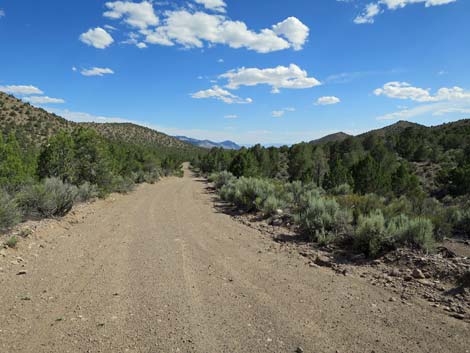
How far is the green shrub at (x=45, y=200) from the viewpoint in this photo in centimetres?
1036

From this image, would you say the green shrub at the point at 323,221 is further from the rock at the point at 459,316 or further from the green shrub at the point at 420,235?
the rock at the point at 459,316

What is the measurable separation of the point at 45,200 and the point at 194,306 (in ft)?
26.6

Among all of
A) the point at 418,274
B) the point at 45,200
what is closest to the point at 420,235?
the point at 418,274

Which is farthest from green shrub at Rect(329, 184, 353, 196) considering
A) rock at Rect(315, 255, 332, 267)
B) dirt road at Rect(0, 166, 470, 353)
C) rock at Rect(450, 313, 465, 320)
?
rock at Rect(450, 313, 465, 320)

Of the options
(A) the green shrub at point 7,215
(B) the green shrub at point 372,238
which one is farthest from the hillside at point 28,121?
(B) the green shrub at point 372,238

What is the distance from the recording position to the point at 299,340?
4.07 meters

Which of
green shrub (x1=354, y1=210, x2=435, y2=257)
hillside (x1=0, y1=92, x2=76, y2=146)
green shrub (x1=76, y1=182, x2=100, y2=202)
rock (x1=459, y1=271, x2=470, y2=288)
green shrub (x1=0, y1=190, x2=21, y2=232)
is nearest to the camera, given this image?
rock (x1=459, y1=271, x2=470, y2=288)

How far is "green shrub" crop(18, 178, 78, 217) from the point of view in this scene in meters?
10.4

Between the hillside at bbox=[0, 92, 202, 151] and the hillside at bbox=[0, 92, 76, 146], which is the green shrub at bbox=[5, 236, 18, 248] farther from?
the hillside at bbox=[0, 92, 76, 146]

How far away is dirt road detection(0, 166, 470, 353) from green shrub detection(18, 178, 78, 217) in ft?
8.58

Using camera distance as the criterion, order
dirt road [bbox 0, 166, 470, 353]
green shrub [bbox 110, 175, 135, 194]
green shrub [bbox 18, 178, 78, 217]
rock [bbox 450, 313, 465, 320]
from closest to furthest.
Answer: dirt road [bbox 0, 166, 470, 353], rock [bbox 450, 313, 465, 320], green shrub [bbox 18, 178, 78, 217], green shrub [bbox 110, 175, 135, 194]

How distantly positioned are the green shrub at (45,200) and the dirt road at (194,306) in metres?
2.62

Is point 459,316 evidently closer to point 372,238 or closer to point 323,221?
point 372,238

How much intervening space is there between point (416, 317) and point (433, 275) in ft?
5.91
